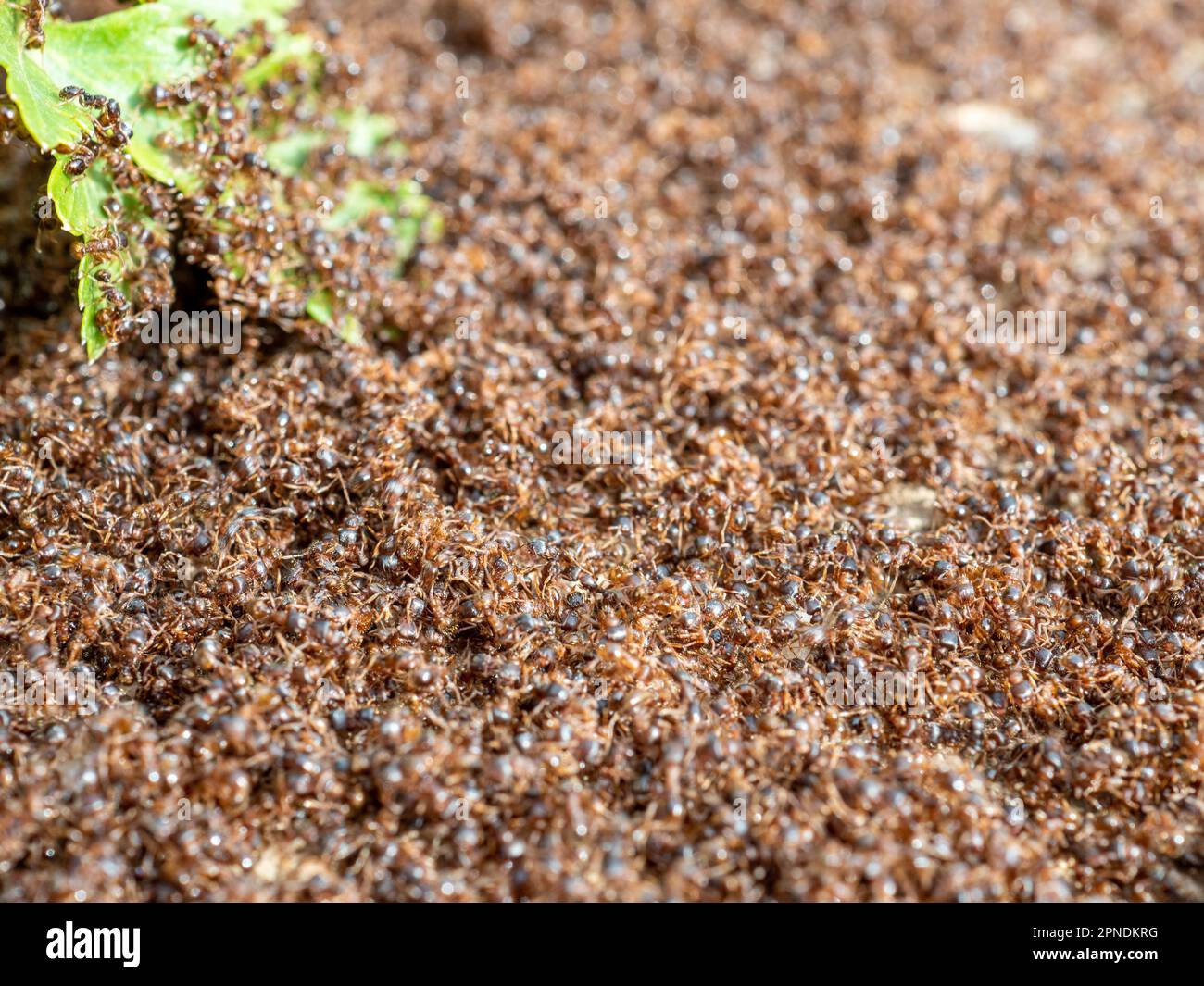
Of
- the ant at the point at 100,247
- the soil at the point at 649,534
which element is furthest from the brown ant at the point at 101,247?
the soil at the point at 649,534

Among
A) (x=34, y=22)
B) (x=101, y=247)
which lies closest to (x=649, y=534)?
(x=101, y=247)

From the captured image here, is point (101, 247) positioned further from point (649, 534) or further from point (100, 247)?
Answer: point (649, 534)

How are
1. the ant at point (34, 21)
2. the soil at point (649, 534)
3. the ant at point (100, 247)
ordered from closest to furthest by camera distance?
the soil at point (649, 534), the ant at point (34, 21), the ant at point (100, 247)

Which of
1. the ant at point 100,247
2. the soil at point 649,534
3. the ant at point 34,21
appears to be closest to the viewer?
the soil at point 649,534

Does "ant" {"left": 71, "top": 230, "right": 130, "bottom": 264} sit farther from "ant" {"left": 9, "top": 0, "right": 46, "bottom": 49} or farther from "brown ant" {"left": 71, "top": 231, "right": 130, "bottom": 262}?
"ant" {"left": 9, "top": 0, "right": 46, "bottom": 49}

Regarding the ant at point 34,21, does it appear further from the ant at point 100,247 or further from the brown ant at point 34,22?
the ant at point 100,247

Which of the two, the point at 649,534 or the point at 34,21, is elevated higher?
the point at 34,21

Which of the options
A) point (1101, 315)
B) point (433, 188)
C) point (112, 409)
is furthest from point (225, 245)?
point (1101, 315)

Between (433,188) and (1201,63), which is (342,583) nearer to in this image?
(433,188)
